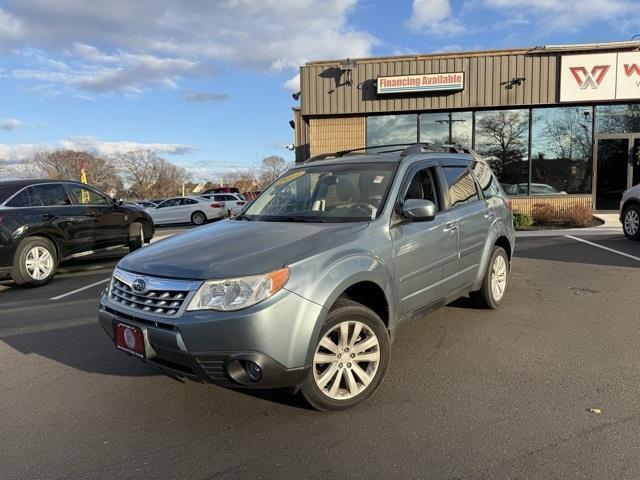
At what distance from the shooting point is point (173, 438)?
309 cm

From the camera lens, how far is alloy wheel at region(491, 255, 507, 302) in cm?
560

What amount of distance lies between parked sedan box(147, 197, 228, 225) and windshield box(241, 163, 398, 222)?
1878 centimetres

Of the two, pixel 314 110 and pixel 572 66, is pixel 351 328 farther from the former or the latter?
pixel 572 66

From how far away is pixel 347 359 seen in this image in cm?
333

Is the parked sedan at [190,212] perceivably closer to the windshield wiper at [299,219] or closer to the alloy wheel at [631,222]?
the alloy wheel at [631,222]

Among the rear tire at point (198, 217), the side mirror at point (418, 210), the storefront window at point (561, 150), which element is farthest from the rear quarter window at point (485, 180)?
the rear tire at point (198, 217)

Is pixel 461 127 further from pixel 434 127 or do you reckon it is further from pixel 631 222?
pixel 631 222

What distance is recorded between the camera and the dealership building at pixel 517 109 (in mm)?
14789

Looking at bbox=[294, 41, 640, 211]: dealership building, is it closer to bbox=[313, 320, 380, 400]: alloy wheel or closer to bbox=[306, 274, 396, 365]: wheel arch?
bbox=[306, 274, 396, 365]: wheel arch

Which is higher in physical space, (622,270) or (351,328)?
(351,328)

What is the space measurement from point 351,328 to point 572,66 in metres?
14.7

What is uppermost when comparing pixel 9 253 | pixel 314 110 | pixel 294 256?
pixel 314 110

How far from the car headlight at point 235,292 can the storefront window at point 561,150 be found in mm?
14647

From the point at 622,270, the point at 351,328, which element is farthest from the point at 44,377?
the point at 622,270
